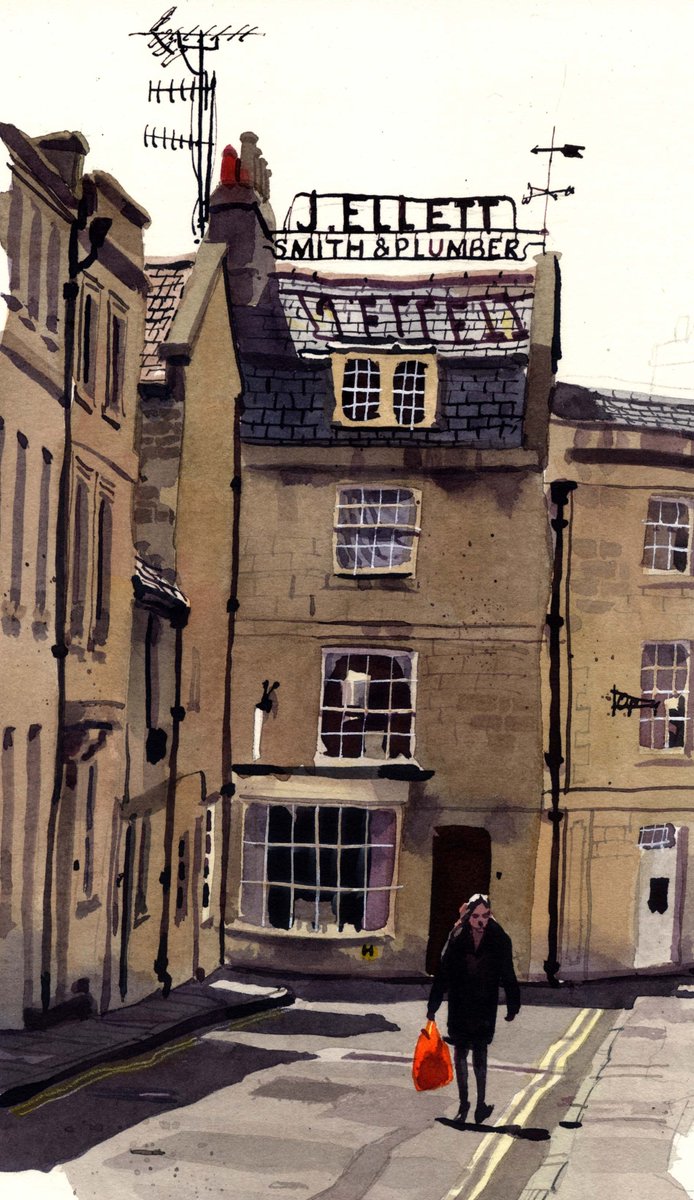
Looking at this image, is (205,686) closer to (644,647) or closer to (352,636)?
(352,636)

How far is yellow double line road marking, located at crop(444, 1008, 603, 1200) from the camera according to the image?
1122 centimetres

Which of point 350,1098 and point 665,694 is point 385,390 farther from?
point 350,1098

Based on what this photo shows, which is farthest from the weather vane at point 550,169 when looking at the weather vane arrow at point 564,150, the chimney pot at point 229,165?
the chimney pot at point 229,165

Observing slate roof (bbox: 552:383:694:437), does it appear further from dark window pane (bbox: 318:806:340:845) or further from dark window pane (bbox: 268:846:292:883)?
dark window pane (bbox: 268:846:292:883)

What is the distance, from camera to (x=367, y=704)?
913 inches

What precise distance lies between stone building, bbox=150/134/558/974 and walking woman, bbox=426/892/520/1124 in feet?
32.5

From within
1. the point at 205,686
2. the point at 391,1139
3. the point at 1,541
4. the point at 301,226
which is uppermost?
the point at 301,226

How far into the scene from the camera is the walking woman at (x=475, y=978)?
12.8 m

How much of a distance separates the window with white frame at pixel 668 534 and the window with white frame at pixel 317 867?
17.8 feet

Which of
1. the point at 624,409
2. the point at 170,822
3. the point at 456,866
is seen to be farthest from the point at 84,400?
the point at 624,409

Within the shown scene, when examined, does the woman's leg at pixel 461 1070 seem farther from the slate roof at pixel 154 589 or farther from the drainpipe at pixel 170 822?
the slate roof at pixel 154 589

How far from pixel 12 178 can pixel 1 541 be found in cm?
308

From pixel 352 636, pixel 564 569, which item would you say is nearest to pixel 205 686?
pixel 352 636

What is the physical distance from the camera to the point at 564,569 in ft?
77.2
